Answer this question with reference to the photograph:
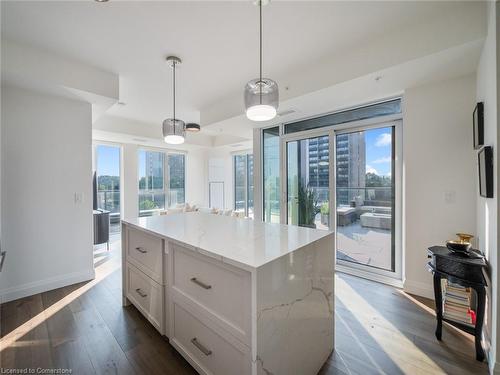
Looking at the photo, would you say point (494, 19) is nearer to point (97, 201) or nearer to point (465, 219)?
point (465, 219)

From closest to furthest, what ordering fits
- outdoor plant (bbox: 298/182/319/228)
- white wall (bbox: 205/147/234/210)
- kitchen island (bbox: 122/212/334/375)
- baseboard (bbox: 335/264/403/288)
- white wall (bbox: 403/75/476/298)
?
kitchen island (bbox: 122/212/334/375) → white wall (bbox: 403/75/476/298) → baseboard (bbox: 335/264/403/288) → outdoor plant (bbox: 298/182/319/228) → white wall (bbox: 205/147/234/210)

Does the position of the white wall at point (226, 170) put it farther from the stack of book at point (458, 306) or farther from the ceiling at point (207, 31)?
the stack of book at point (458, 306)

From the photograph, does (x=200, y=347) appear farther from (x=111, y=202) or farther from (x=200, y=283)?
(x=111, y=202)

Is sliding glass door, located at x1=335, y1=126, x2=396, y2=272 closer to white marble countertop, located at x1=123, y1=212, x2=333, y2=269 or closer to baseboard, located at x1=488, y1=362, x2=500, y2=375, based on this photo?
baseboard, located at x1=488, y1=362, x2=500, y2=375

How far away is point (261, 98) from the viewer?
162 centimetres

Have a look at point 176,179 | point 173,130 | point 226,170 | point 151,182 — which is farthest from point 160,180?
point 173,130

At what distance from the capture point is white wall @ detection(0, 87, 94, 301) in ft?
8.28

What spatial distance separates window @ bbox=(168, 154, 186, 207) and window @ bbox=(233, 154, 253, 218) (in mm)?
1597

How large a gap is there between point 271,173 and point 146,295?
118 inches

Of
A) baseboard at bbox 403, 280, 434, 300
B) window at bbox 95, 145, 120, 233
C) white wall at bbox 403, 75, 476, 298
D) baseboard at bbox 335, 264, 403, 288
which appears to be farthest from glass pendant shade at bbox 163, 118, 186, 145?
window at bbox 95, 145, 120, 233

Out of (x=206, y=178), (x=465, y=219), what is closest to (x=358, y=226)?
(x=465, y=219)

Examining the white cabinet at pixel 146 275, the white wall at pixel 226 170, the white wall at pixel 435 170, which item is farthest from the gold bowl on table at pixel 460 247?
the white wall at pixel 226 170

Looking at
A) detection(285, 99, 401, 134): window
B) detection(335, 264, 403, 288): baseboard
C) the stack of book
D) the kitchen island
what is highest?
detection(285, 99, 401, 134): window

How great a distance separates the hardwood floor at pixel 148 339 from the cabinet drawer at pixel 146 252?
0.52 meters
